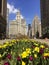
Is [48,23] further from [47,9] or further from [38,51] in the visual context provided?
[38,51]

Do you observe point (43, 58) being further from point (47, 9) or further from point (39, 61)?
point (47, 9)

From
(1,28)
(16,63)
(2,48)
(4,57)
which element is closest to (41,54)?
(16,63)

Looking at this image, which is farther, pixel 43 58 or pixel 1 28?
pixel 1 28

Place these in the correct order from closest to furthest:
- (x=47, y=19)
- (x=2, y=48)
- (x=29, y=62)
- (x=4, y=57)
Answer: (x=29, y=62) < (x=4, y=57) < (x=2, y=48) < (x=47, y=19)

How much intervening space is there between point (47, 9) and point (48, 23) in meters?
8.49

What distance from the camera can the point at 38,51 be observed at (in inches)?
215

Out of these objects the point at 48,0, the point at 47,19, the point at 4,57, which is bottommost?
the point at 4,57

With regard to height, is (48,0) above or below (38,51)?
above

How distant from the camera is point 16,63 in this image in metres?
4.76

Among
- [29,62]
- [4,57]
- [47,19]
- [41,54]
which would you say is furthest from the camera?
[47,19]

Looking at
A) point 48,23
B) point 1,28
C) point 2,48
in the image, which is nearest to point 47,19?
point 48,23

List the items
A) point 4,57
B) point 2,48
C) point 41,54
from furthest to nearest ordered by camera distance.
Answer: point 2,48 < point 4,57 < point 41,54

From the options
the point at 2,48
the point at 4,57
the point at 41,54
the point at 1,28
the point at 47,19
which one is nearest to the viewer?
the point at 41,54

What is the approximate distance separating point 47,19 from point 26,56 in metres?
95.6
